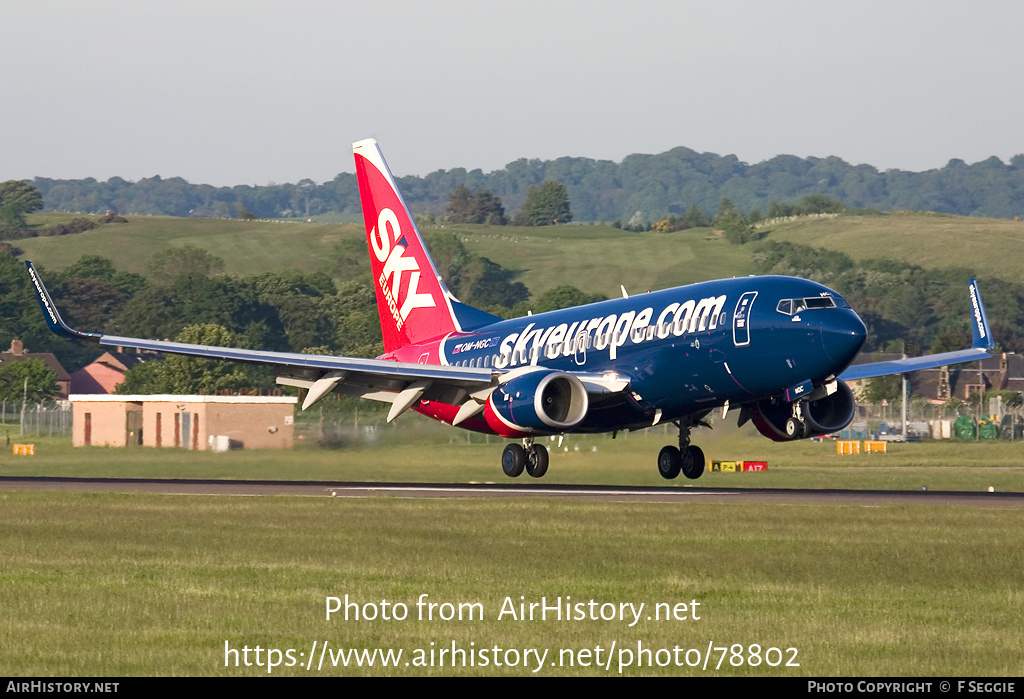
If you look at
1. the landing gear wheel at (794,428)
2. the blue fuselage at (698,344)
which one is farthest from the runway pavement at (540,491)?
the blue fuselage at (698,344)

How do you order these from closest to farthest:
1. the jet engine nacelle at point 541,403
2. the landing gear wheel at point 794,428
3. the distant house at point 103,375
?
the jet engine nacelle at point 541,403, the landing gear wheel at point 794,428, the distant house at point 103,375

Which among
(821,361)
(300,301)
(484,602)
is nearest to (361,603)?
(484,602)

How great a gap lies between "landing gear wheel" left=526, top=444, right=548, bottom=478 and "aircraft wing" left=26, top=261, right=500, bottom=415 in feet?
8.23

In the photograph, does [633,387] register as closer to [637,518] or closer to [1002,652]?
[637,518]

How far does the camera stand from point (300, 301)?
163 metres

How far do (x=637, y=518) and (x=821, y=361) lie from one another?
6.74 metres

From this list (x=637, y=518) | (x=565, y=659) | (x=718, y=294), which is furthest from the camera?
(x=718, y=294)

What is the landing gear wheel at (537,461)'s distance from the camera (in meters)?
43.6

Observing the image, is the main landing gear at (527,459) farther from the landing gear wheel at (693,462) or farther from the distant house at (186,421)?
the distant house at (186,421)

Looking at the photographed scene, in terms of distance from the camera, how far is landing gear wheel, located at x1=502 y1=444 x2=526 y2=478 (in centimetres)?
4359

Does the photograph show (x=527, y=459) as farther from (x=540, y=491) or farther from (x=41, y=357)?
(x=41, y=357)

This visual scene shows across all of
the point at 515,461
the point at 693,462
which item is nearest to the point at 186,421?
the point at 515,461

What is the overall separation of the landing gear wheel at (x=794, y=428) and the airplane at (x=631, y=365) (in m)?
0.04

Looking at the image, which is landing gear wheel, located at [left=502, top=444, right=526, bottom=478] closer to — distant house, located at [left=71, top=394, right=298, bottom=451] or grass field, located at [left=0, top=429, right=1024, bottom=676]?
grass field, located at [left=0, top=429, right=1024, bottom=676]
